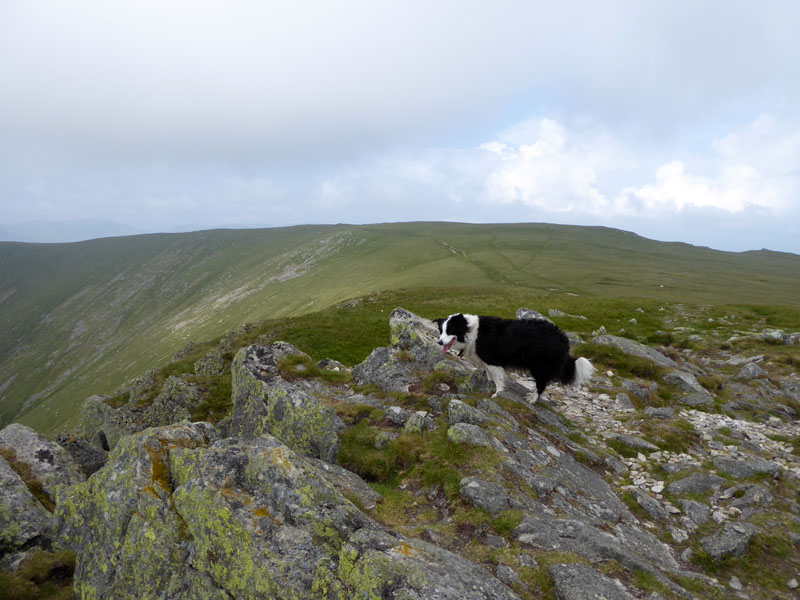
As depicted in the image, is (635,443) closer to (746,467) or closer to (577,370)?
(746,467)

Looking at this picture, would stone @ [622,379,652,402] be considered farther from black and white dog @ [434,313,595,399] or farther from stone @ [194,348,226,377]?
stone @ [194,348,226,377]

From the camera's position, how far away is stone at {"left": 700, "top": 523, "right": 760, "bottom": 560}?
8.28 metres

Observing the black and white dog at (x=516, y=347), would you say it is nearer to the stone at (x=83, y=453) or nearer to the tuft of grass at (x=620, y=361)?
the tuft of grass at (x=620, y=361)

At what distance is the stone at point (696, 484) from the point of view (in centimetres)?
1066

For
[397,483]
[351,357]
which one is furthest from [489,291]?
[397,483]

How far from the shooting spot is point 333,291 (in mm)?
109875

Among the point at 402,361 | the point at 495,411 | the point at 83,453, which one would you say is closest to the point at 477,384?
the point at 495,411

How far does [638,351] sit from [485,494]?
17.8 metres

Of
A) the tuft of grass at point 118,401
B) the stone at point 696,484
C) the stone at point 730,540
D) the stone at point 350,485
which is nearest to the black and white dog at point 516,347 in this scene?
the stone at point 696,484

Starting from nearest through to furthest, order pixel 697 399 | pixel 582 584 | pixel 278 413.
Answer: pixel 582 584
pixel 278 413
pixel 697 399

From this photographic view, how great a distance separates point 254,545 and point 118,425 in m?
17.9

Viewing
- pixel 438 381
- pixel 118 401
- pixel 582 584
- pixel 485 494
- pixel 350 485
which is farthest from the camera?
pixel 118 401

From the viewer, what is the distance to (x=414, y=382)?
14312 millimetres

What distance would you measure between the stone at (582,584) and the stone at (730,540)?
414 centimetres
